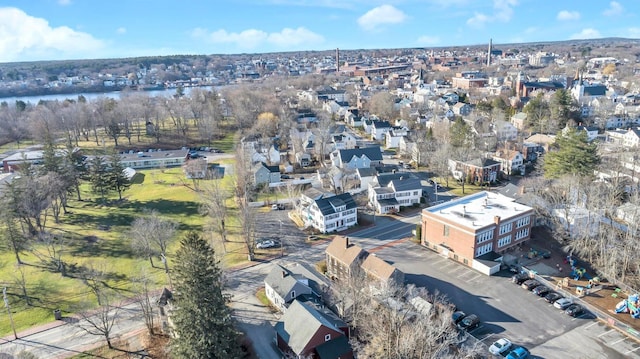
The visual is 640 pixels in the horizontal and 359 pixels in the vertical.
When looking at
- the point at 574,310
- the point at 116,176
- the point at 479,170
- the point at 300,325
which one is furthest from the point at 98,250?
the point at 479,170

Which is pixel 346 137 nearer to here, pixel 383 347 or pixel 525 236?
pixel 525 236

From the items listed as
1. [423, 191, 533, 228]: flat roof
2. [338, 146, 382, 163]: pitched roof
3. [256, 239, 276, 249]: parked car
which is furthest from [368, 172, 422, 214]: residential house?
[256, 239, 276, 249]: parked car

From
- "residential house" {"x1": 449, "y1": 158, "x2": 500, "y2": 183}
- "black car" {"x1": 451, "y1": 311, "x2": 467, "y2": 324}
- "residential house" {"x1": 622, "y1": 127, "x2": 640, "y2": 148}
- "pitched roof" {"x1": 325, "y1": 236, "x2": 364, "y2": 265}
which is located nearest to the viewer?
"black car" {"x1": 451, "y1": 311, "x2": 467, "y2": 324}

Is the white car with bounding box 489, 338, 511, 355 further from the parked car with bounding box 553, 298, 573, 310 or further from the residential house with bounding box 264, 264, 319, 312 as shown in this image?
the residential house with bounding box 264, 264, 319, 312

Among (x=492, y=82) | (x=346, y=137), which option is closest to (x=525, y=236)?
(x=346, y=137)

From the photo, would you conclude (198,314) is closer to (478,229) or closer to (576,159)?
(478,229)
